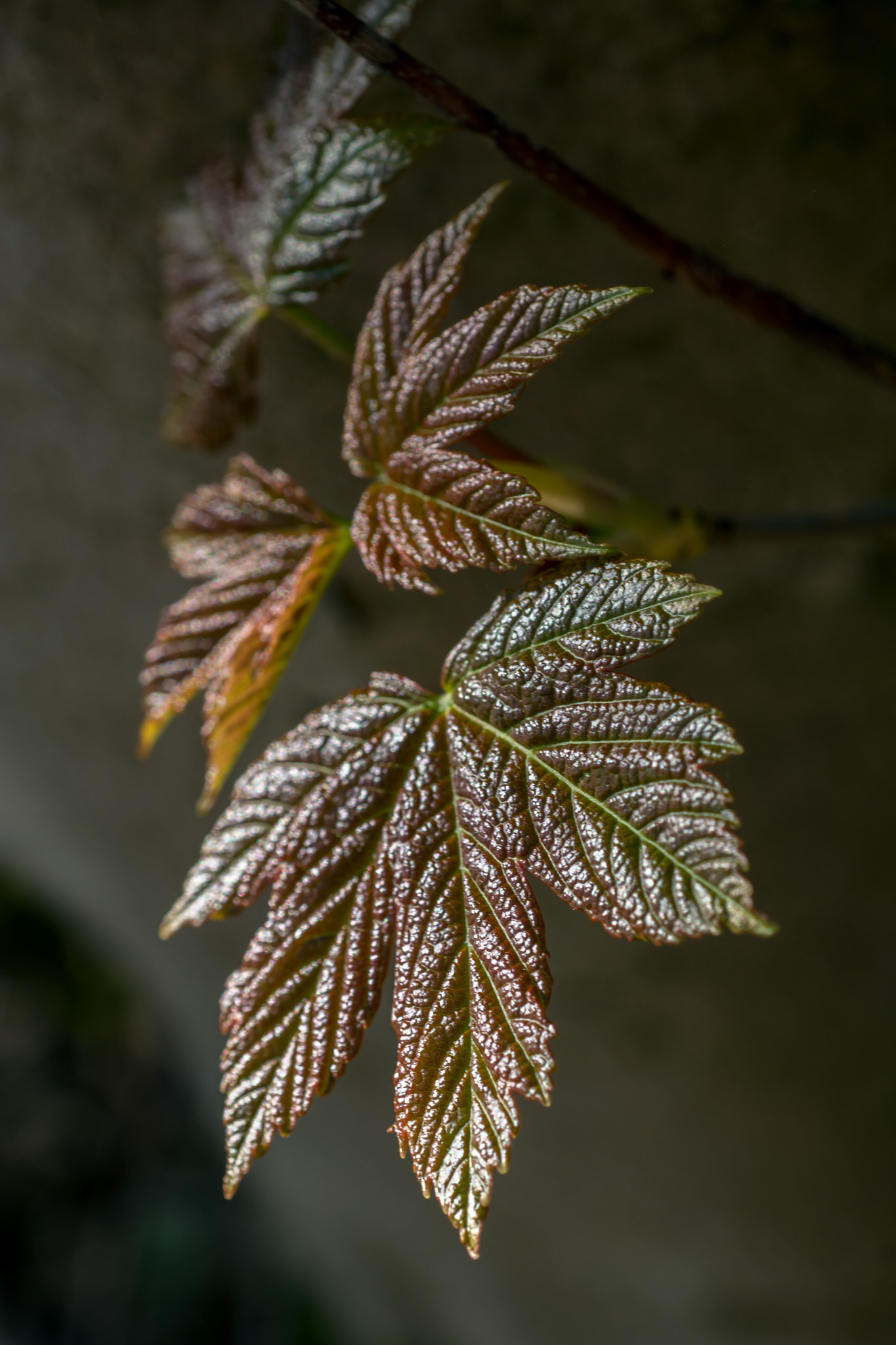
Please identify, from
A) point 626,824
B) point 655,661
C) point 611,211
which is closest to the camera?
point 626,824

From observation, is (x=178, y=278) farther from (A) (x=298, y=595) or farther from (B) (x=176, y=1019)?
(B) (x=176, y=1019)

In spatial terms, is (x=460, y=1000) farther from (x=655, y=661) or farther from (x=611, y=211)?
(x=655, y=661)

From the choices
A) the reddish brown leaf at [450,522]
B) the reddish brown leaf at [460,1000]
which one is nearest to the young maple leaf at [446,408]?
the reddish brown leaf at [450,522]

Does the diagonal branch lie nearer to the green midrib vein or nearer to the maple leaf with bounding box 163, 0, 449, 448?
the maple leaf with bounding box 163, 0, 449, 448

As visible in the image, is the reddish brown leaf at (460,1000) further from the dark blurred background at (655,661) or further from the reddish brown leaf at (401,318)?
the dark blurred background at (655,661)

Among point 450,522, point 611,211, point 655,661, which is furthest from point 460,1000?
point 655,661

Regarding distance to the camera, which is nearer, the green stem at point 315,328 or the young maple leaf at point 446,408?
the young maple leaf at point 446,408
